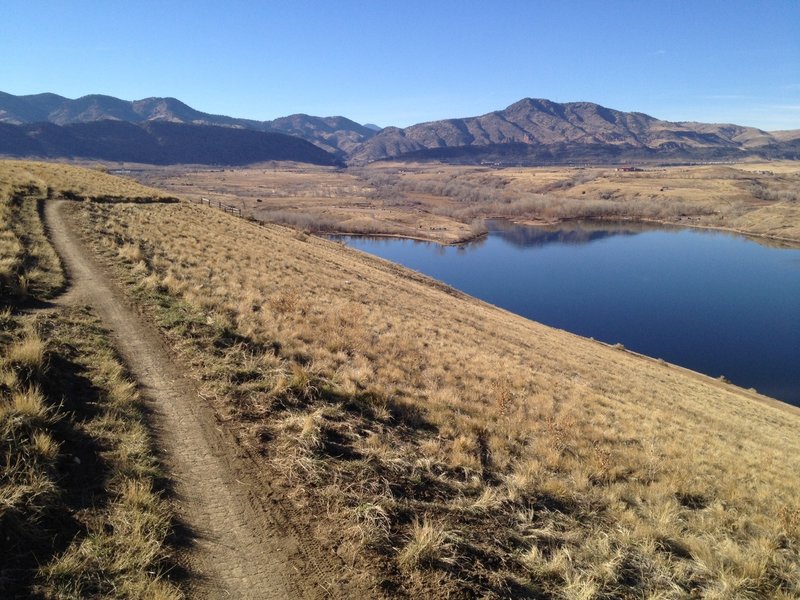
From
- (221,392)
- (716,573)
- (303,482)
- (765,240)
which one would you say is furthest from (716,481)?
(765,240)

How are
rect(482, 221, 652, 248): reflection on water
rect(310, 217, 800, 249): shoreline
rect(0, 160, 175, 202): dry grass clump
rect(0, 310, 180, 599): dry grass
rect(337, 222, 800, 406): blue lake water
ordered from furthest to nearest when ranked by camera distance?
rect(482, 221, 652, 248): reflection on water, rect(310, 217, 800, 249): shoreline, rect(337, 222, 800, 406): blue lake water, rect(0, 160, 175, 202): dry grass clump, rect(0, 310, 180, 599): dry grass

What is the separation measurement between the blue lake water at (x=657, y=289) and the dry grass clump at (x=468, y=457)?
36.3 meters

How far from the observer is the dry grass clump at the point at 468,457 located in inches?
220

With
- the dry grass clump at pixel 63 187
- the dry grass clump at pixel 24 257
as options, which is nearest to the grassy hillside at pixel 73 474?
the dry grass clump at pixel 24 257

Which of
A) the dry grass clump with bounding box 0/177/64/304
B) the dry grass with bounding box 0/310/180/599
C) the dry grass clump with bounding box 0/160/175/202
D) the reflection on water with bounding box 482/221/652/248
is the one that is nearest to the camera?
the dry grass with bounding box 0/310/180/599

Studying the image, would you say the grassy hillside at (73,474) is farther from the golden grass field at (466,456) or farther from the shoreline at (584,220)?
the shoreline at (584,220)

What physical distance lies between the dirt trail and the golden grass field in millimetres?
358

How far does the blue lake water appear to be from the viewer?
5056 cm

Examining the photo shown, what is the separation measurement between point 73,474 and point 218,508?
5.91ft

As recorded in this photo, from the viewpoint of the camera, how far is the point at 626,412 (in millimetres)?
15555

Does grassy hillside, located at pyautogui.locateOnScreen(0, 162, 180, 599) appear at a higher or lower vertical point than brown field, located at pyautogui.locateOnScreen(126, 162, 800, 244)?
lower

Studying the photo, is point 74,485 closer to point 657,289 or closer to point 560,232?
point 657,289

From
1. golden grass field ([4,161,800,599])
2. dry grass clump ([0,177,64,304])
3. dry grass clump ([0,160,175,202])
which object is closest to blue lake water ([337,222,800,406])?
golden grass field ([4,161,800,599])

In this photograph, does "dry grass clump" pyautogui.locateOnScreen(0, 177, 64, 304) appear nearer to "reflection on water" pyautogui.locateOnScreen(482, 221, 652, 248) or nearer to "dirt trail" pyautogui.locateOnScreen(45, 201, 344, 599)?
"dirt trail" pyautogui.locateOnScreen(45, 201, 344, 599)
